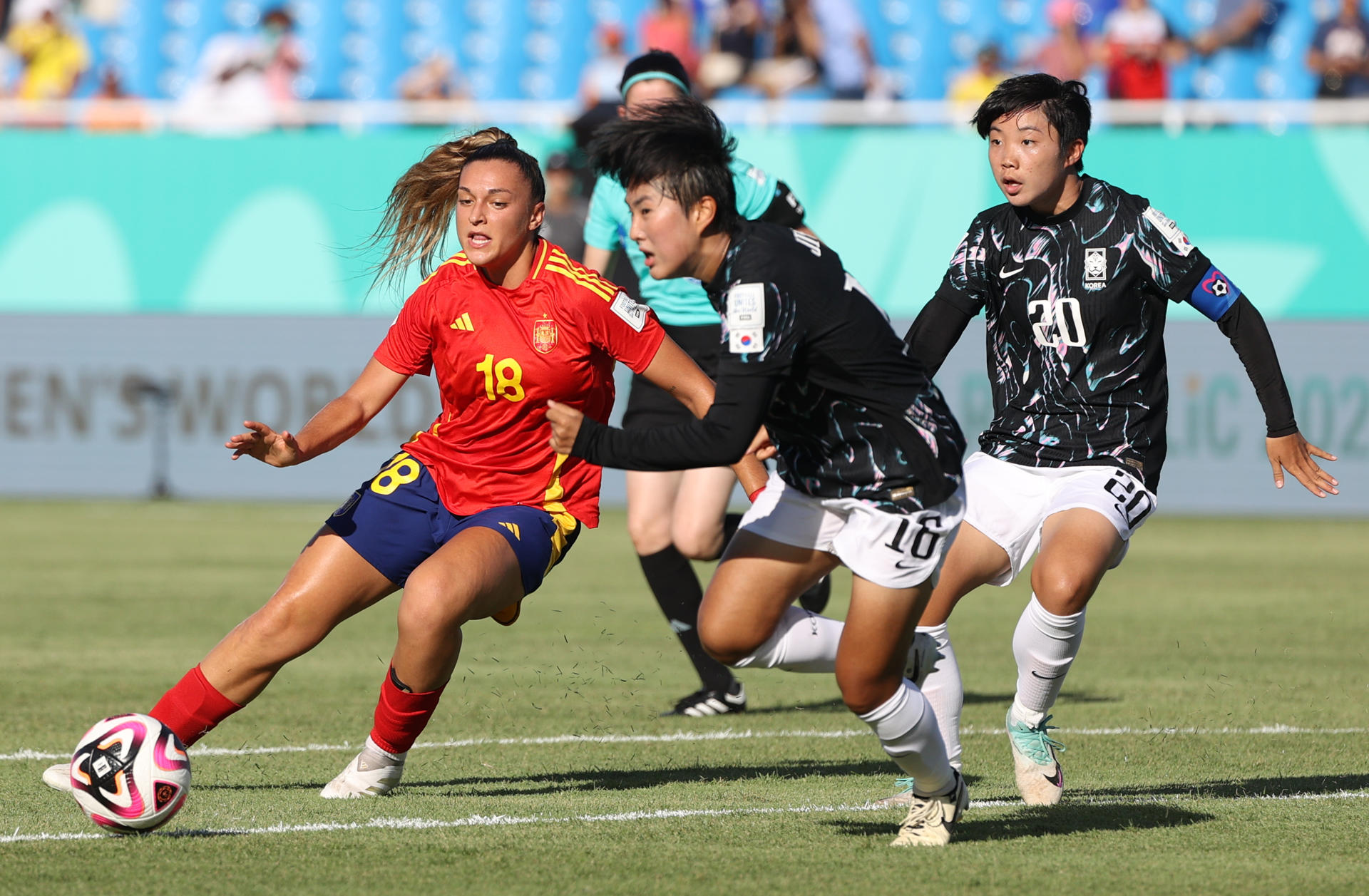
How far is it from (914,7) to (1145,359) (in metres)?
15.6

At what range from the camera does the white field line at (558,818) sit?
525cm

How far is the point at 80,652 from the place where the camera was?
9.66m

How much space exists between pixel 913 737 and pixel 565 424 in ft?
4.01

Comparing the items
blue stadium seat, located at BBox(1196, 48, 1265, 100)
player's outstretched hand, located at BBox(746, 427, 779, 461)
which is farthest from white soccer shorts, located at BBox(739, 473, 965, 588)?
blue stadium seat, located at BBox(1196, 48, 1265, 100)

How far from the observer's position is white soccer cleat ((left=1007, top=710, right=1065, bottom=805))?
19.0 ft

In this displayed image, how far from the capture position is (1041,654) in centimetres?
587

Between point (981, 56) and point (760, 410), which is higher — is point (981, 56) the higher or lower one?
the lower one

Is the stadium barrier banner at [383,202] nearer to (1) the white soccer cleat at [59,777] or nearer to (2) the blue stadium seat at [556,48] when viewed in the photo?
(2) the blue stadium seat at [556,48]

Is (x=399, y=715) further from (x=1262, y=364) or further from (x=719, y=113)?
(x=719, y=113)

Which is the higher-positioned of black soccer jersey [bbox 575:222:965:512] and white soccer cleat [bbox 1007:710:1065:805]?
black soccer jersey [bbox 575:222:965:512]

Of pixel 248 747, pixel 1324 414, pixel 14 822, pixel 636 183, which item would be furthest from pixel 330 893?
pixel 1324 414

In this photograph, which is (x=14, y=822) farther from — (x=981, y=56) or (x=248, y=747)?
(x=981, y=56)

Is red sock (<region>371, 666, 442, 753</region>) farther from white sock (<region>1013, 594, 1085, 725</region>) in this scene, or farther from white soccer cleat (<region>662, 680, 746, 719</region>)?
white soccer cleat (<region>662, 680, 746, 719</region>)

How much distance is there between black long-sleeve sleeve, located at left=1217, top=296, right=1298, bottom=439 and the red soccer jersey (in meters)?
1.75
